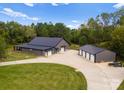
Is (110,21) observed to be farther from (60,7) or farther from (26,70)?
(26,70)

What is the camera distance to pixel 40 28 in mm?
44812

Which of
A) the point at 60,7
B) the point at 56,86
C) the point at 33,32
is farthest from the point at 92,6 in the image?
the point at 33,32

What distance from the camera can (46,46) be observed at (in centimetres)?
3528

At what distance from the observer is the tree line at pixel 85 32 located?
2851 cm

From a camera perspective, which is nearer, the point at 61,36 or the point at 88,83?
the point at 88,83

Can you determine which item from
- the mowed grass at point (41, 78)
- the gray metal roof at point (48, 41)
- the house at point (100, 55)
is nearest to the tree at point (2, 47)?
the mowed grass at point (41, 78)

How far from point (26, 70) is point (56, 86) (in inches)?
258

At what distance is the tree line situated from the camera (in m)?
28.5

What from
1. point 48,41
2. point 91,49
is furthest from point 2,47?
point 91,49

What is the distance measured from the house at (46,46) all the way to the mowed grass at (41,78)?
10385 mm

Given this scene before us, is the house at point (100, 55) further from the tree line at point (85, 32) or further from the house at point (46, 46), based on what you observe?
the house at point (46, 46)

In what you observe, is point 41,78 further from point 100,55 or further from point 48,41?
point 48,41

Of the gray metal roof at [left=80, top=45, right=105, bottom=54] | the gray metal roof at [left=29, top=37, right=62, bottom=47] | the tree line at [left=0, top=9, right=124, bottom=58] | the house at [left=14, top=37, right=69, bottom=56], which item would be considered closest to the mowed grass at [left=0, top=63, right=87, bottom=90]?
the gray metal roof at [left=80, top=45, right=105, bottom=54]

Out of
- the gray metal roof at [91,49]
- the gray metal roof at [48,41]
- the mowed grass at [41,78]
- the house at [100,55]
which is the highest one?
the gray metal roof at [48,41]
